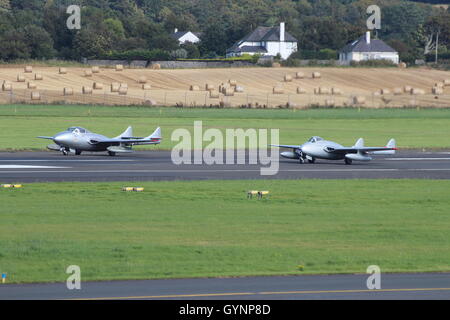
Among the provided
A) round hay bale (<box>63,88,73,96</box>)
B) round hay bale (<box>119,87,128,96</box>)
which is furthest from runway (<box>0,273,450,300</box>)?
round hay bale (<box>119,87,128,96</box>)

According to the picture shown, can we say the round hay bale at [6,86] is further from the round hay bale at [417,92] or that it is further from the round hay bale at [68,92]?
the round hay bale at [417,92]

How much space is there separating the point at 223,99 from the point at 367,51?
207ft

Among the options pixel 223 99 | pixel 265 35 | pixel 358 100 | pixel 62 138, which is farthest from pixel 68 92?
pixel 265 35

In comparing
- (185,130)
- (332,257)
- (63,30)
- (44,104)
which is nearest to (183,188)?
(332,257)

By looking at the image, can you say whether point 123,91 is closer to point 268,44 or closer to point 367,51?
point 367,51

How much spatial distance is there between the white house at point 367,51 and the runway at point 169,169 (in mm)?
109487

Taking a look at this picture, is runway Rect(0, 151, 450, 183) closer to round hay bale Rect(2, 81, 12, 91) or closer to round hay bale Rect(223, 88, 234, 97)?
round hay bale Rect(2, 81, 12, 91)

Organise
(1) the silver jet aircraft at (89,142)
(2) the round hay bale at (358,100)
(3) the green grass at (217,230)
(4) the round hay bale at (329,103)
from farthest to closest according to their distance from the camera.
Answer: (2) the round hay bale at (358,100) < (4) the round hay bale at (329,103) < (1) the silver jet aircraft at (89,142) < (3) the green grass at (217,230)

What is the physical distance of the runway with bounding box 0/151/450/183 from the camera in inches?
1610

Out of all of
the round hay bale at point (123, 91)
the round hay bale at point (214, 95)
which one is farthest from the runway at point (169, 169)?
the round hay bale at point (214, 95)

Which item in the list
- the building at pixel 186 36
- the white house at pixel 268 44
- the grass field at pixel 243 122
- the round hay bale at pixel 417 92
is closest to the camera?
the grass field at pixel 243 122

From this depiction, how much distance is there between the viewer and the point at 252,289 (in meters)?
18.9

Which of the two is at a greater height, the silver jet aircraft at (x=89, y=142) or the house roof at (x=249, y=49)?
the house roof at (x=249, y=49)

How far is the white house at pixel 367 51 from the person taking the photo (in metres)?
162
